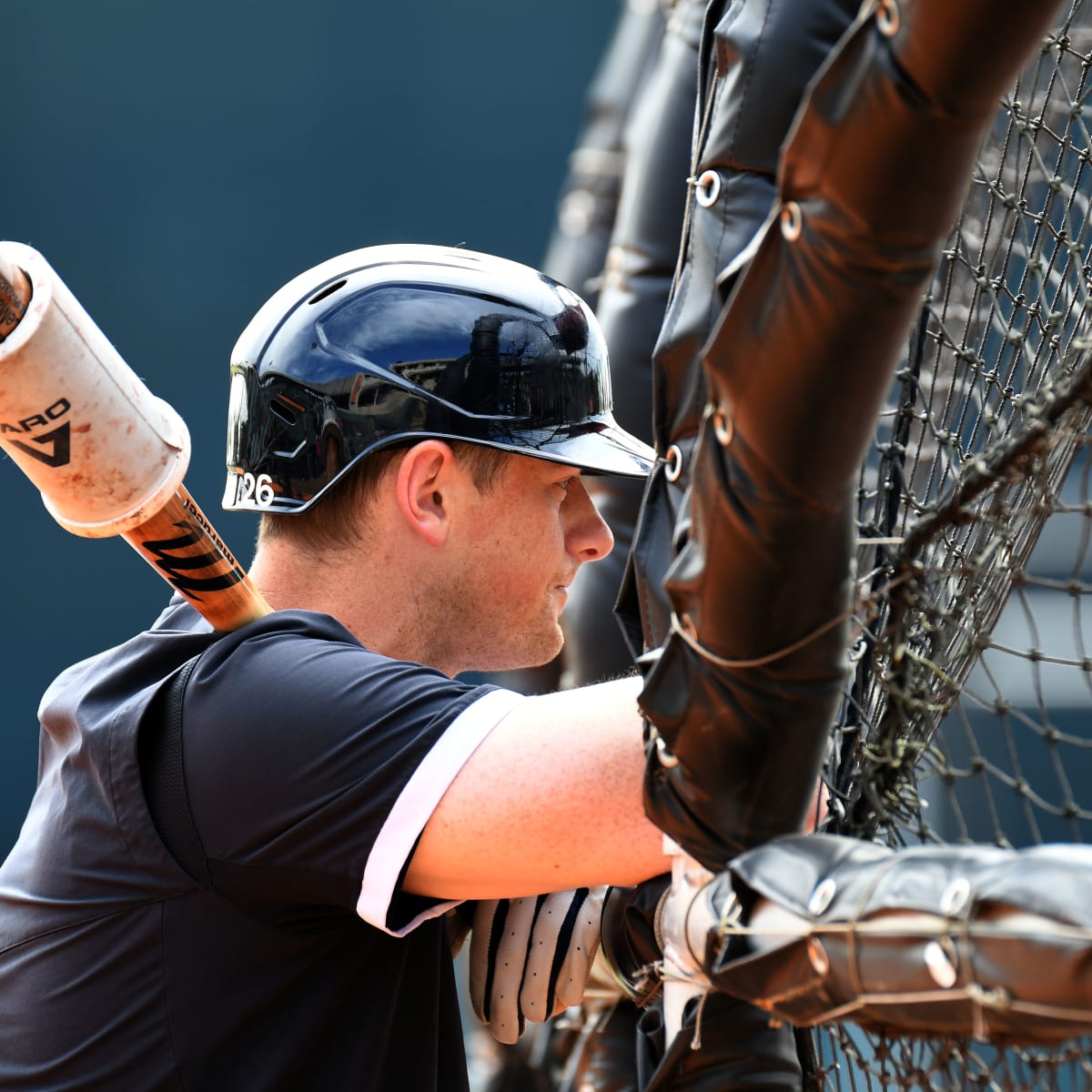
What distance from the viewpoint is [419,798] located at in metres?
1.39

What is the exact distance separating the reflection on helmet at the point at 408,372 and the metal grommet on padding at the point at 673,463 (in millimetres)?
653

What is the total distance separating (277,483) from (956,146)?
3.80 ft

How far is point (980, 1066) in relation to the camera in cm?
115

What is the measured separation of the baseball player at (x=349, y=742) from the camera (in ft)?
4.60

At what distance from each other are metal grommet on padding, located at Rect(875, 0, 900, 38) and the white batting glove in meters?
1.21

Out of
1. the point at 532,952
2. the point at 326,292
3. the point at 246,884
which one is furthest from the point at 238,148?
the point at 246,884

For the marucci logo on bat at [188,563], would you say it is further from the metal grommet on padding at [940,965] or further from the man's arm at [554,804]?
the metal grommet on padding at [940,965]

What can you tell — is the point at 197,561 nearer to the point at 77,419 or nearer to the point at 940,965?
the point at 77,419

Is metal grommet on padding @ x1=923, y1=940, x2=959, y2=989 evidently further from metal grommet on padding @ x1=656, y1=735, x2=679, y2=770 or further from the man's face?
the man's face

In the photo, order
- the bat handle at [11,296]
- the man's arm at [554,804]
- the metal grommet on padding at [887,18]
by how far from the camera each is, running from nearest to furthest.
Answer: the metal grommet on padding at [887,18] < the bat handle at [11,296] < the man's arm at [554,804]

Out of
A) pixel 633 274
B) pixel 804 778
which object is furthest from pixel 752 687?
pixel 633 274

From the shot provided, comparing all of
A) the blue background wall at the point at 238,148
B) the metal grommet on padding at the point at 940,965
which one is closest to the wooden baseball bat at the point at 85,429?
the metal grommet on padding at the point at 940,965

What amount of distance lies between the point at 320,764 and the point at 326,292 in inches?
27.1

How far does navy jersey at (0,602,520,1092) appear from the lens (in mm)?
1437
